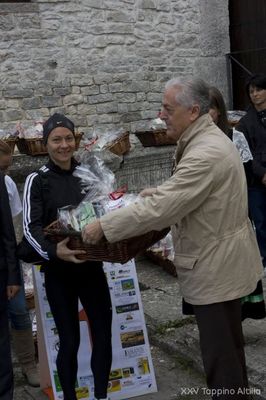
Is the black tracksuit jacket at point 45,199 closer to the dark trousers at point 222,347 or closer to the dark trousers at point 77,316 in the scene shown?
the dark trousers at point 77,316

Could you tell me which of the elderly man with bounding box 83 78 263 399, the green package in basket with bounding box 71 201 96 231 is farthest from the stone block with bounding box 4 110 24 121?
the elderly man with bounding box 83 78 263 399

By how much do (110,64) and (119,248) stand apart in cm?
553

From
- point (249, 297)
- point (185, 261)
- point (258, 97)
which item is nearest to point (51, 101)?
point (258, 97)

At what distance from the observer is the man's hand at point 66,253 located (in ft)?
9.55

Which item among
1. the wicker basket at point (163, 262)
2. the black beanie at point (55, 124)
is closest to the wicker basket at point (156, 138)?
the wicker basket at point (163, 262)

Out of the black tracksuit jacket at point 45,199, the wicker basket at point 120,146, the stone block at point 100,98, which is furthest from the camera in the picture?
the stone block at point 100,98

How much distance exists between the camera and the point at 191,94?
269cm

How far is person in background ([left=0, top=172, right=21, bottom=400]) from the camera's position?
330 cm

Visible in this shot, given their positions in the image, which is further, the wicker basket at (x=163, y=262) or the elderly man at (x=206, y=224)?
the wicker basket at (x=163, y=262)

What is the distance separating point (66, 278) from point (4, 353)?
0.60 meters

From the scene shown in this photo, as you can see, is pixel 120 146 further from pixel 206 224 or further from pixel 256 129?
pixel 206 224

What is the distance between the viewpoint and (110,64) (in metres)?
7.91

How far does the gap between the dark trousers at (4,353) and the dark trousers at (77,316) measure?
10.2 inches

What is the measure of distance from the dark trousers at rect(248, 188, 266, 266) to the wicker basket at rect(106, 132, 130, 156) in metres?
1.84
